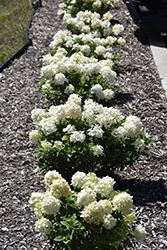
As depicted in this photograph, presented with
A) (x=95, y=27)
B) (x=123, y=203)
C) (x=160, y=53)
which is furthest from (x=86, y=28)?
(x=123, y=203)

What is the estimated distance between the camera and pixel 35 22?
920 centimetres

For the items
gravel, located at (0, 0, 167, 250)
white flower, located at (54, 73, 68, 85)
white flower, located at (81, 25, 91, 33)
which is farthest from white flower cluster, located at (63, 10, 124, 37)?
white flower, located at (54, 73, 68, 85)

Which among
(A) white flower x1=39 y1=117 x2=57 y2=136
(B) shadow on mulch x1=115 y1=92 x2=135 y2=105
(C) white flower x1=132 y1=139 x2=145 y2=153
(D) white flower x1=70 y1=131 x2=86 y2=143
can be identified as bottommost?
(B) shadow on mulch x1=115 y1=92 x2=135 y2=105

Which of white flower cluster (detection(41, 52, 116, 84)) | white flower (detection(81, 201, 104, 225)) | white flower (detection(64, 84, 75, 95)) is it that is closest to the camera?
white flower (detection(81, 201, 104, 225))

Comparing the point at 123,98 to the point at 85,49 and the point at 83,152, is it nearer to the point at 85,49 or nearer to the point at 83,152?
the point at 85,49

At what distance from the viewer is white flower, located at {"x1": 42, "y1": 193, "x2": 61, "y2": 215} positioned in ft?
7.57

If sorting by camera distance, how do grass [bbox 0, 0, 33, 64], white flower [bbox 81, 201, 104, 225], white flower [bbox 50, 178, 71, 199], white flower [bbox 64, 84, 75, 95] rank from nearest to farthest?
white flower [bbox 81, 201, 104, 225] → white flower [bbox 50, 178, 71, 199] → white flower [bbox 64, 84, 75, 95] → grass [bbox 0, 0, 33, 64]

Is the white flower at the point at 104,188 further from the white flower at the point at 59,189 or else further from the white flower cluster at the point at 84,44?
the white flower cluster at the point at 84,44

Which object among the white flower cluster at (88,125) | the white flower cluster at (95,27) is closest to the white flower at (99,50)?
the white flower cluster at (95,27)

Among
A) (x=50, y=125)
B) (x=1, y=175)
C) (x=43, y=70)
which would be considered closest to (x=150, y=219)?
(x=50, y=125)

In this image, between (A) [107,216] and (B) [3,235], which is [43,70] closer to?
(B) [3,235]

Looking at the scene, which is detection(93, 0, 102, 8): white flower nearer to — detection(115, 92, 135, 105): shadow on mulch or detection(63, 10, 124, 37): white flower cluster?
detection(63, 10, 124, 37): white flower cluster

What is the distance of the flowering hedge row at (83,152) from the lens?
2320 mm

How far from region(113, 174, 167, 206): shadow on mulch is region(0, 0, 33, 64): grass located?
562 centimetres
